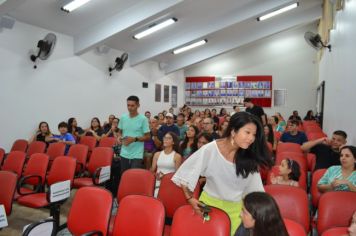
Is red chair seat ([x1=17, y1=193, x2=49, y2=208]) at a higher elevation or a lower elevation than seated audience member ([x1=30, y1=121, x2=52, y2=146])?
lower

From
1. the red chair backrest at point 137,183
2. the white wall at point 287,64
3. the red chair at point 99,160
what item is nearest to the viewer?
the red chair backrest at point 137,183

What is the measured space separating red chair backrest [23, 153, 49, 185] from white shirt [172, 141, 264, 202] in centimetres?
262

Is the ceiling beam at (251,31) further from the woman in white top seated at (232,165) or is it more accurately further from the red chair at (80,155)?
the woman in white top seated at (232,165)

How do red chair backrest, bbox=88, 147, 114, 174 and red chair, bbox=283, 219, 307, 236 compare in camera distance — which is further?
red chair backrest, bbox=88, 147, 114, 174

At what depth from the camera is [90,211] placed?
2.48 m

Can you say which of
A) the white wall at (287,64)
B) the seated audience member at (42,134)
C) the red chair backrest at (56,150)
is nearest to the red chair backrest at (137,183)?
the red chair backrest at (56,150)

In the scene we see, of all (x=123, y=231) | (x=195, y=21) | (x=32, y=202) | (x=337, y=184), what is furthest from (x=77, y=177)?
(x=195, y=21)

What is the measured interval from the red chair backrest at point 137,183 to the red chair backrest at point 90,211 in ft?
1.99

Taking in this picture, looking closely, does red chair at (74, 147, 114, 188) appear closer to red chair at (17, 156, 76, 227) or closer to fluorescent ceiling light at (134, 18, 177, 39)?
red chair at (17, 156, 76, 227)

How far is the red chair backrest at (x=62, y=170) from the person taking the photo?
3.78m

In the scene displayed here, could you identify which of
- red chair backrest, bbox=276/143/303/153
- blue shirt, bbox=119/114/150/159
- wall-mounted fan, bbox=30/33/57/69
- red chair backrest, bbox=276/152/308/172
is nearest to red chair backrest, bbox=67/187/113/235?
blue shirt, bbox=119/114/150/159

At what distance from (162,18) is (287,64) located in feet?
24.2

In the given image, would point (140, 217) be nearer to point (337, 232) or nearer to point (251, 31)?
point (337, 232)

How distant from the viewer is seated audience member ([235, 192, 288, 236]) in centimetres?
151
